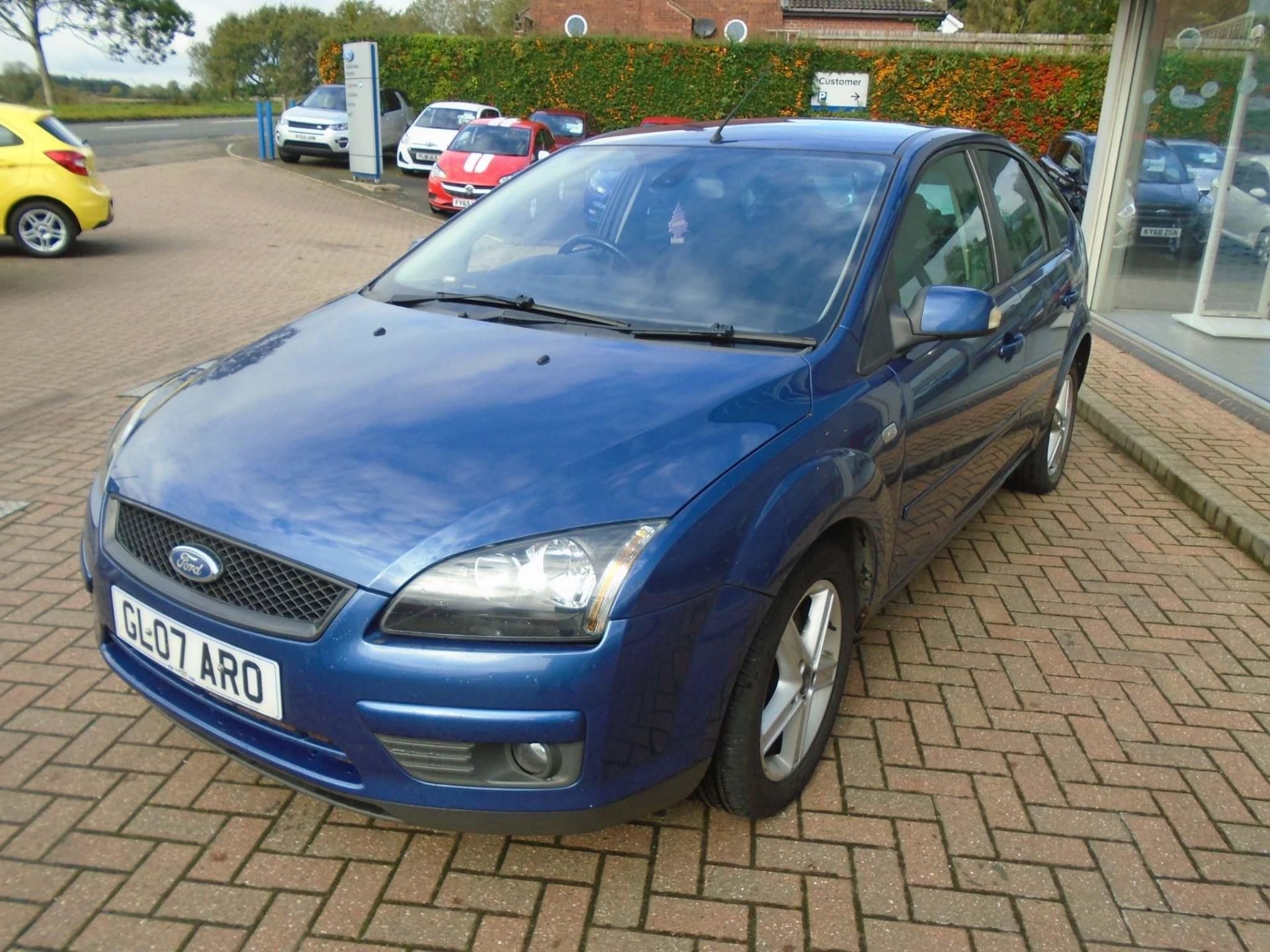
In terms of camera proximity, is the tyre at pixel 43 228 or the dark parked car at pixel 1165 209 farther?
the tyre at pixel 43 228

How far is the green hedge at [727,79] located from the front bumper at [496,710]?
22643 mm

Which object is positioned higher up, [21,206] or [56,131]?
[56,131]

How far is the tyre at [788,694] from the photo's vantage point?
2.38 m

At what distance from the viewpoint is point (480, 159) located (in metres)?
16.1

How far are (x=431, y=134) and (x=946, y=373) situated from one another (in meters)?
19.1

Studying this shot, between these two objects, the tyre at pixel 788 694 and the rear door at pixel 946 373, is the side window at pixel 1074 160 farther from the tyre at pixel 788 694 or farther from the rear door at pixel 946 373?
the tyre at pixel 788 694

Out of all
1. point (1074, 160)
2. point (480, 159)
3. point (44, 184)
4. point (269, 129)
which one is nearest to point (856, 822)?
point (44, 184)

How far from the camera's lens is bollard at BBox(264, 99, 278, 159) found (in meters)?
22.6

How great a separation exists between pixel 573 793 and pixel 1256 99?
828cm

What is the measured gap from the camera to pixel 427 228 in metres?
15.1

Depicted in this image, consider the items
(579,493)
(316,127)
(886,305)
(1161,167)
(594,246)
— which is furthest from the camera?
(316,127)

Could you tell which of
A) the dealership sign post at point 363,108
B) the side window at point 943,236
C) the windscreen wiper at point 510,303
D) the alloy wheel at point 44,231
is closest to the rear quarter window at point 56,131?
the alloy wheel at point 44,231

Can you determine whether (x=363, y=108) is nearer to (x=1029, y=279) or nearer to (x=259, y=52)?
(x=1029, y=279)

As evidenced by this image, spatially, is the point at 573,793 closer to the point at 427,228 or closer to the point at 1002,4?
the point at 427,228
